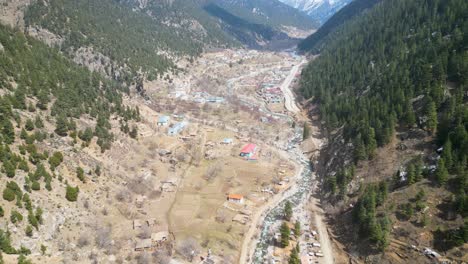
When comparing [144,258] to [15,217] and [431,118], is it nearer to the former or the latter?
[15,217]

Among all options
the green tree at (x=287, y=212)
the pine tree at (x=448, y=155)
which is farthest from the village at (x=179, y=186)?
the pine tree at (x=448, y=155)

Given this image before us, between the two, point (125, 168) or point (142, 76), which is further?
point (142, 76)

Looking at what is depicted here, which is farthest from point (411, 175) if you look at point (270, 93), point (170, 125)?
point (270, 93)

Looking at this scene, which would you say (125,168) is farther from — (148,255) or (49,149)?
(148,255)

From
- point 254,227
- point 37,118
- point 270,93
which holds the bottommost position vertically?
point 254,227

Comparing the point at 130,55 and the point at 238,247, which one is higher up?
the point at 130,55

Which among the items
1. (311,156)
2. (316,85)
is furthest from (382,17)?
(311,156)

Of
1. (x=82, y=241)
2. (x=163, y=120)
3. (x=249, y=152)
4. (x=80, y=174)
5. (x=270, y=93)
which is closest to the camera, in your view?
(x=82, y=241)
